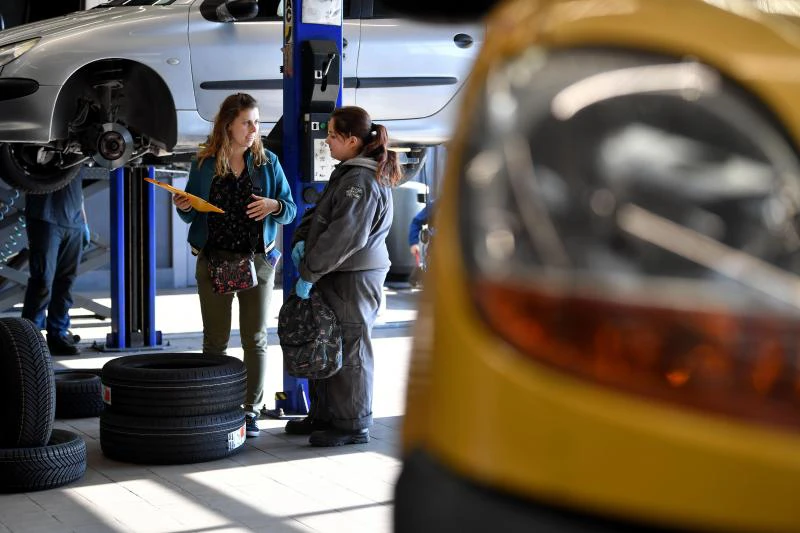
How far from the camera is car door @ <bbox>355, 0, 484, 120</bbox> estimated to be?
7469 mm

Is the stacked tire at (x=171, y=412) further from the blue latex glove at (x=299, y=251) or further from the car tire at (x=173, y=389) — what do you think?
the blue latex glove at (x=299, y=251)

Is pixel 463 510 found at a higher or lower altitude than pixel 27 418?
higher

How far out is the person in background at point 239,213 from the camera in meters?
5.86

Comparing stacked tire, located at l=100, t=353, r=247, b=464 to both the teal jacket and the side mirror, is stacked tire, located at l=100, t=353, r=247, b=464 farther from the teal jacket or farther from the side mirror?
the side mirror

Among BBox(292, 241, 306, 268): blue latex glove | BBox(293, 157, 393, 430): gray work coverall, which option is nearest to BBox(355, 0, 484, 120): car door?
BBox(293, 157, 393, 430): gray work coverall

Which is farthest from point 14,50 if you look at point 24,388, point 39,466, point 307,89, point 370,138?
point 39,466

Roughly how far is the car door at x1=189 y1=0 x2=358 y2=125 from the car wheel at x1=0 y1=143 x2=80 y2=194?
1.46 meters

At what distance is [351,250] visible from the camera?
5.52 m

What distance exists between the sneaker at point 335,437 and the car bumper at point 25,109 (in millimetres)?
2631

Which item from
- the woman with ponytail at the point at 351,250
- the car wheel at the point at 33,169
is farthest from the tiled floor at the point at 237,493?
the car wheel at the point at 33,169

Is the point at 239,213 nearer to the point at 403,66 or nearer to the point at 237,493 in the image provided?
the point at 237,493

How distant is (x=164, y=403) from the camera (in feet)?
17.1

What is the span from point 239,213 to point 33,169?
294 centimetres

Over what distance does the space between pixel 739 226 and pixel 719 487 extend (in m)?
0.23
